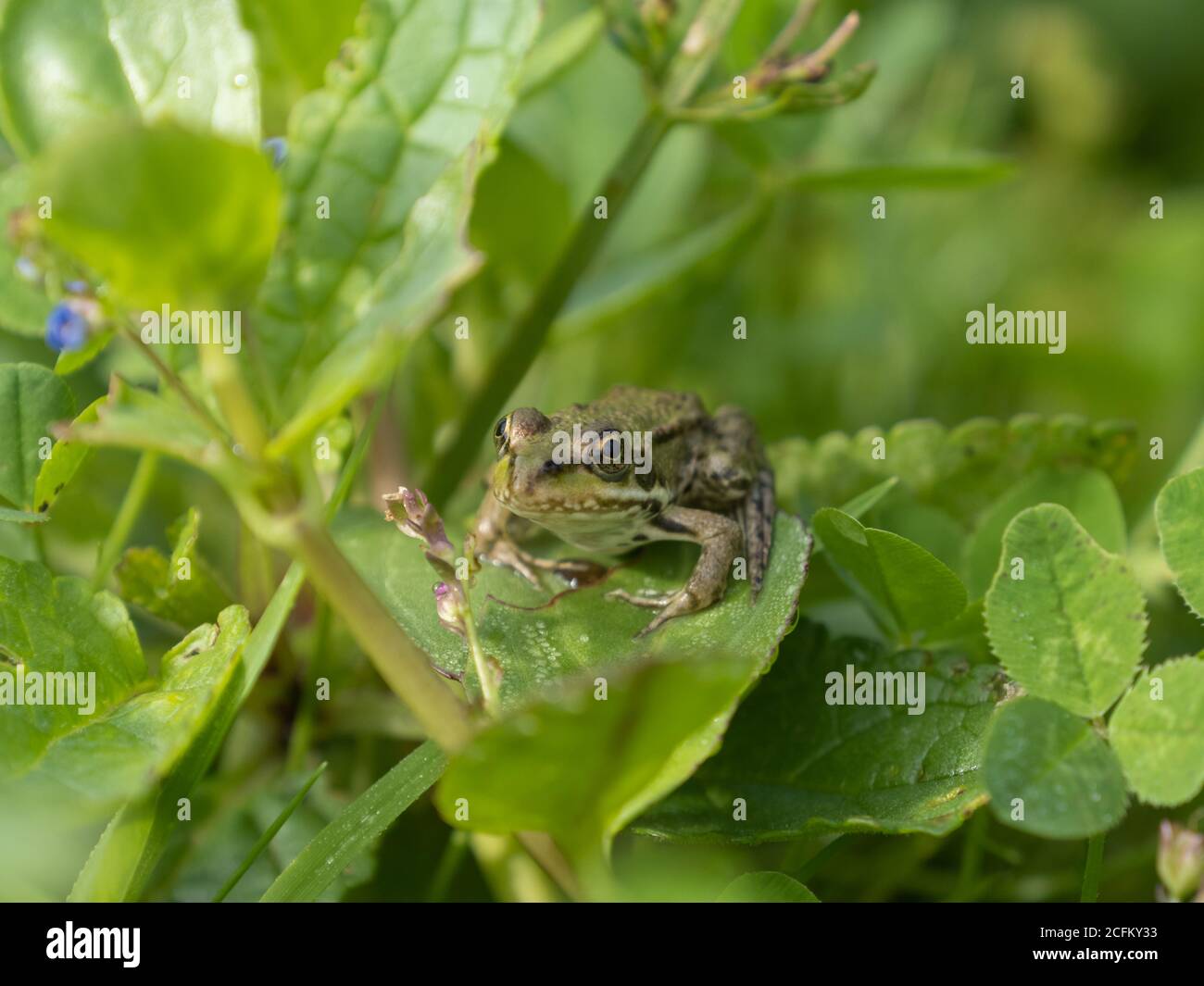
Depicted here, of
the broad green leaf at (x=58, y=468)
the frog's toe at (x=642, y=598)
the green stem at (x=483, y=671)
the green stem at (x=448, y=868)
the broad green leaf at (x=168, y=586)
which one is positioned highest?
the broad green leaf at (x=58, y=468)

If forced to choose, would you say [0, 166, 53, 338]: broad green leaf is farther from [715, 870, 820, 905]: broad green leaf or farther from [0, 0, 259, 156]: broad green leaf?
[715, 870, 820, 905]: broad green leaf

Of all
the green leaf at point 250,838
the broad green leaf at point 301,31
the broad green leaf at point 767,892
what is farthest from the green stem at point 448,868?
the broad green leaf at point 301,31

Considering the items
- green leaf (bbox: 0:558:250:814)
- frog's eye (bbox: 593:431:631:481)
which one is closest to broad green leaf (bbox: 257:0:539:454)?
green leaf (bbox: 0:558:250:814)

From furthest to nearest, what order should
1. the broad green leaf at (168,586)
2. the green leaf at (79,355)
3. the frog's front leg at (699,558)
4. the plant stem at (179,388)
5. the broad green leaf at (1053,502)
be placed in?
the broad green leaf at (1053,502)
the broad green leaf at (168,586)
the frog's front leg at (699,558)
the green leaf at (79,355)
the plant stem at (179,388)

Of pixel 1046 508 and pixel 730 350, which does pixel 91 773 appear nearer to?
pixel 1046 508

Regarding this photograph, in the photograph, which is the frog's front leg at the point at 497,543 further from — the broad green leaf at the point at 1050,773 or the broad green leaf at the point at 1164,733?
the broad green leaf at the point at 1164,733

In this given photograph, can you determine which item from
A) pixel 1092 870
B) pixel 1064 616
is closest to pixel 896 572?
pixel 1064 616
